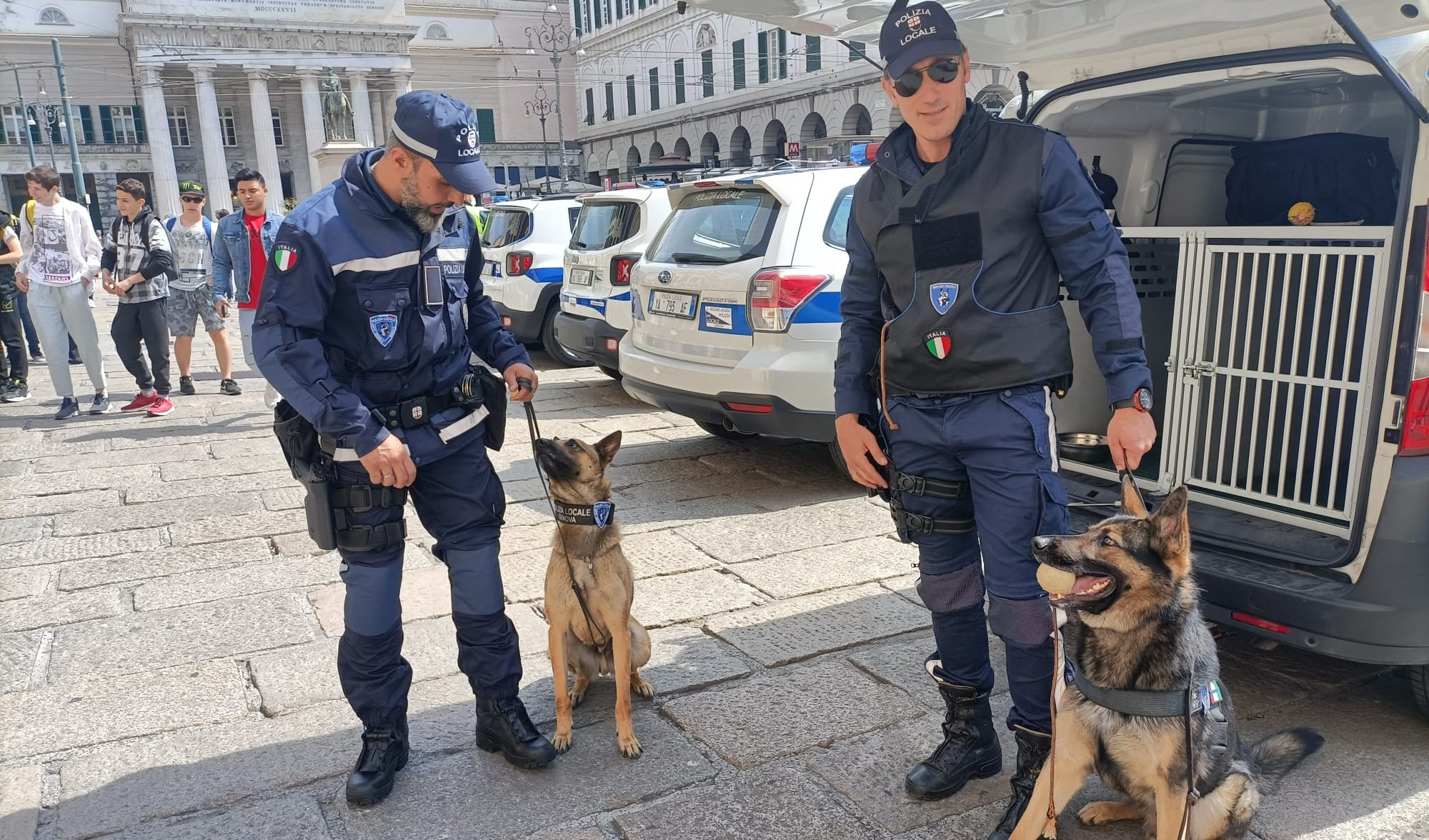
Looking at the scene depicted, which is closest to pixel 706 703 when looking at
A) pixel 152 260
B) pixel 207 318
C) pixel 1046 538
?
pixel 1046 538

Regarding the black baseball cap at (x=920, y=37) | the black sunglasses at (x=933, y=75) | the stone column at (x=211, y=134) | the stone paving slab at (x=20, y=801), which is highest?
the stone column at (x=211, y=134)

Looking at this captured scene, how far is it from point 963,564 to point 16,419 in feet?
29.5

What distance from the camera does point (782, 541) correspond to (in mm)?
5301

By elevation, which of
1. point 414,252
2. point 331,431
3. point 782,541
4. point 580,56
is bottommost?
point 782,541

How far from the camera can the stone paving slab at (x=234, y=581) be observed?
464 cm

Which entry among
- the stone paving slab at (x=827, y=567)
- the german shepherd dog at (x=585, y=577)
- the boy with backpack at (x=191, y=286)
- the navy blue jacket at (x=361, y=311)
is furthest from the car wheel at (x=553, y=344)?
the navy blue jacket at (x=361, y=311)

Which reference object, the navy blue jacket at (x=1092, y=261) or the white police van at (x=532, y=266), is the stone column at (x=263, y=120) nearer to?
the white police van at (x=532, y=266)

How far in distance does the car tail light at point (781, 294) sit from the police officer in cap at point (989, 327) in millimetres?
2803

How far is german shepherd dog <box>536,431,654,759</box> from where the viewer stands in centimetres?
317

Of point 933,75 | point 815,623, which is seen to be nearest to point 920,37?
point 933,75

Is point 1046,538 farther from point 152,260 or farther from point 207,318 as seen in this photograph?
point 207,318

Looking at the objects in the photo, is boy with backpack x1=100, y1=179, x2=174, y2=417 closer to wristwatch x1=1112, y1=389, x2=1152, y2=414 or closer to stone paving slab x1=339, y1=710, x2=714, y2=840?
stone paving slab x1=339, y1=710, x2=714, y2=840

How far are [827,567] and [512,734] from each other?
7.03 feet

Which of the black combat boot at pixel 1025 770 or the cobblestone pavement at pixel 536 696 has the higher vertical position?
the black combat boot at pixel 1025 770
